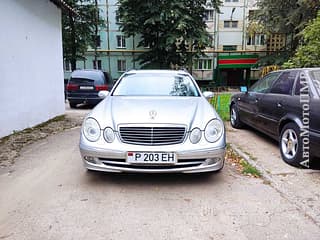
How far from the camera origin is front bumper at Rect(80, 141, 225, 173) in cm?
368

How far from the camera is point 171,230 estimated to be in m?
2.87

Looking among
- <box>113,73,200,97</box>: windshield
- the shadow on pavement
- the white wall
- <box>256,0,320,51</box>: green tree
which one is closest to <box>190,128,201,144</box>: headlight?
the shadow on pavement

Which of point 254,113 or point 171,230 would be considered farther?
point 254,113

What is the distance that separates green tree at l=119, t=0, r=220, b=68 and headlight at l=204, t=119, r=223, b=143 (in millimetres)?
19018

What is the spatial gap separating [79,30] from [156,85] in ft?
75.8

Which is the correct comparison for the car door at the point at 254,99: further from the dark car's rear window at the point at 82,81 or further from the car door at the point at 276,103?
the dark car's rear window at the point at 82,81

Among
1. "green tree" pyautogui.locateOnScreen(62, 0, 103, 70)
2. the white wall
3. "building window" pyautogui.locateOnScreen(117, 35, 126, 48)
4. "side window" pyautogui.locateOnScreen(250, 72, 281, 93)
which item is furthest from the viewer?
"building window" pyautogui.locateOnScreen(117, 35, 126, 48)

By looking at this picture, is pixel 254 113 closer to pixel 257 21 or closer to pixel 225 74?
pixel 257 21

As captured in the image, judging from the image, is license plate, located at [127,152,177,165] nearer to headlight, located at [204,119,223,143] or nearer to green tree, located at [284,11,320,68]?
headlight, located at [204,119,223,143]

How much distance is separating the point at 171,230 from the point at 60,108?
27.7 feet

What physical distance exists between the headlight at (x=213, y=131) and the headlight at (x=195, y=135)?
0.31ft

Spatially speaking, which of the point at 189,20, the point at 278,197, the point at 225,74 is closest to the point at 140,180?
the point at 278,197

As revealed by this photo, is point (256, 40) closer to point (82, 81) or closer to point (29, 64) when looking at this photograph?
point (82, 81)

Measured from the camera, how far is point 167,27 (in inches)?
921
